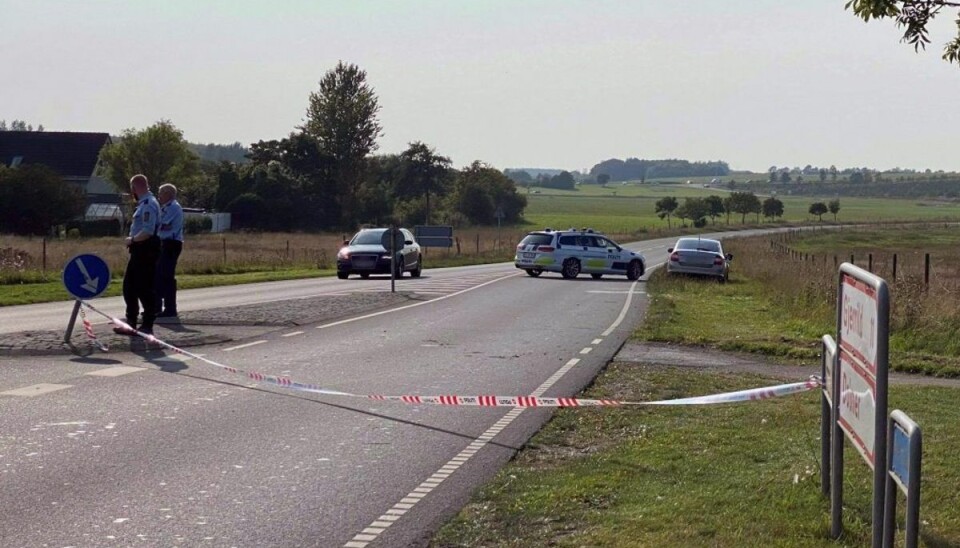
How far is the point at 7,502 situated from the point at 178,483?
3.34ft

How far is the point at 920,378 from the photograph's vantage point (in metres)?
14.6

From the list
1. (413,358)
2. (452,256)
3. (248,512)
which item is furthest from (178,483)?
(452,256)

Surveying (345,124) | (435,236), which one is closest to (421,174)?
(345,124)

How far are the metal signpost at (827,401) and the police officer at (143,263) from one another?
10256mm

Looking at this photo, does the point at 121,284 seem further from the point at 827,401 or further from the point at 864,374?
the point at 864,374

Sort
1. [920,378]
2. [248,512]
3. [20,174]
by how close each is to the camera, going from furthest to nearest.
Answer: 1. [20,174]
2. [920,378]
3. [248,512]

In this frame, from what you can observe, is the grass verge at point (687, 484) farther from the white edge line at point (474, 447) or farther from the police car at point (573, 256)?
the police car at point (573, 256)

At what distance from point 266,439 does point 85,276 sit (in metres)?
6.64

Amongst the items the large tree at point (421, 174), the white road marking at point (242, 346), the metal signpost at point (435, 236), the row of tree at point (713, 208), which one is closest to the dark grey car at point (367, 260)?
the metal signpost at point (435, 236)

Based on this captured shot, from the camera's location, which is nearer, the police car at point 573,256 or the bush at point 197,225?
the police car at point 573,256

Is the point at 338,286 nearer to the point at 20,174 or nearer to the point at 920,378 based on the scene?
the point at 920,378

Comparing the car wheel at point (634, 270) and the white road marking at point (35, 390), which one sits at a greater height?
the white road marking at point (35, 390)

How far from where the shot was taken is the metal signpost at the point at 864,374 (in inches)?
189

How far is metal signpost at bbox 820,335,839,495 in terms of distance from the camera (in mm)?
6182
